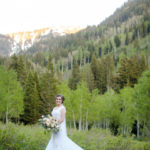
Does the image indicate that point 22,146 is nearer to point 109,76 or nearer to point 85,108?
point 85,108

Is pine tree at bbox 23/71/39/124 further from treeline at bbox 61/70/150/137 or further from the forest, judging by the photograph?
treeline at bbox 61/70/150/137

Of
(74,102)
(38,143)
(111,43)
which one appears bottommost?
(74,102)

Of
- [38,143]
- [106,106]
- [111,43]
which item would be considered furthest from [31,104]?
[111,43]

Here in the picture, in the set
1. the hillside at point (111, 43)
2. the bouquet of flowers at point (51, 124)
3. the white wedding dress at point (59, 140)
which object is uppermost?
the hillside at point (111, 43)

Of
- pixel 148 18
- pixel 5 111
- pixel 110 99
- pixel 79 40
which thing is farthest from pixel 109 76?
pixel 79 40

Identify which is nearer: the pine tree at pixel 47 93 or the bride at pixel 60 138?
the bride at pixel 60 138

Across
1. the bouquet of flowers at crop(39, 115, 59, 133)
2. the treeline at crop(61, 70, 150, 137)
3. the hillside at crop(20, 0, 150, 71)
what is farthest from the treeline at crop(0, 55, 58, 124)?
the hillside at crop(20, 0, 150, 71)

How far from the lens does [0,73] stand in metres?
28.8

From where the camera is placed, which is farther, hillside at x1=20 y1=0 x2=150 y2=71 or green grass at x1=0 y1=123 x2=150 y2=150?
hillside at x1=20 y1=0 x2=150 y2=71

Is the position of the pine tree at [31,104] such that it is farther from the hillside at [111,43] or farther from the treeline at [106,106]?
the hillside at [111,43]

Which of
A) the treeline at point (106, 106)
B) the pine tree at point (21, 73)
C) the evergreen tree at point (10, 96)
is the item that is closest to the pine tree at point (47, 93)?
the treeline at point (106, 106)

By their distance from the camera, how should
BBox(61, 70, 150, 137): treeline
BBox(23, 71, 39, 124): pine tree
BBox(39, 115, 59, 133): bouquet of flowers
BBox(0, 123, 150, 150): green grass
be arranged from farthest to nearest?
BBox(23, 71, 39, 124): pine tree → BBox(61, 70, 150, 137): treeline → BBox(0, 123, 150, 150): green grass → BBox(39, 115, 59, 133): bouquet of flowers

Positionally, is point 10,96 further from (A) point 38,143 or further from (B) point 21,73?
(A) point 38,143

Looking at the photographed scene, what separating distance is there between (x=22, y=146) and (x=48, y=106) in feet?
93.3
